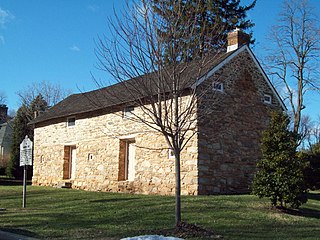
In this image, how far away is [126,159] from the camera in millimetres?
19750

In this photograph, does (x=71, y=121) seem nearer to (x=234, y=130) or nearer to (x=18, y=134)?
(x=234, y=130)

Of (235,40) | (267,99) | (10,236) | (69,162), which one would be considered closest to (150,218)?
(10,236)

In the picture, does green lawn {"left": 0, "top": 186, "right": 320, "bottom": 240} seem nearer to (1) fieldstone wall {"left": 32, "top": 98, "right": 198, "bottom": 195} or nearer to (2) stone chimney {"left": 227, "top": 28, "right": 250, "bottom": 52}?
(1) fieldstone wall {"left": 32, "top": 98, "right": 198, "bottom": 195}

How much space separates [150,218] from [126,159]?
878 cm

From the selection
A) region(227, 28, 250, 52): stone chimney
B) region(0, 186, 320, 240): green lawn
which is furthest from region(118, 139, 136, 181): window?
region(227, 28, 250, 52): stone chimney

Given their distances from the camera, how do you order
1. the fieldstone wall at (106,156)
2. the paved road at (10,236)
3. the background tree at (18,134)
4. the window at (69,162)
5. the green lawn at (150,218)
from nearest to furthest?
1. the paved road at (10,236)
2. the green lawn at (150,218)
3. the fieldstone wall at (106,156)
4. the window at (69,162)
5. the background tree at (18,134)

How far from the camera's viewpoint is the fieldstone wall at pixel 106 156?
16922 mm

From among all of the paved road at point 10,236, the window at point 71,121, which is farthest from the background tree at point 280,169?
the window at point 71,121

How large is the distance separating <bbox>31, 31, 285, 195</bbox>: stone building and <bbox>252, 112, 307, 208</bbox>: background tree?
2.63m

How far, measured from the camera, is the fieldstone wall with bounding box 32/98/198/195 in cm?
1692

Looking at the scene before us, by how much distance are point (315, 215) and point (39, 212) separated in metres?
8.87

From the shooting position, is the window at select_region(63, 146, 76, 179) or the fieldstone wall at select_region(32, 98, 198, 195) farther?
the window at select_region(63, 146, 76, 179)

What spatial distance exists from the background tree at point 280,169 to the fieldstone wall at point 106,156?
3.42 m

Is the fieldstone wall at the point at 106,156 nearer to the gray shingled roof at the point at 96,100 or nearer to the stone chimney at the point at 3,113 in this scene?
the gray shingled roof at the point at 96,100
